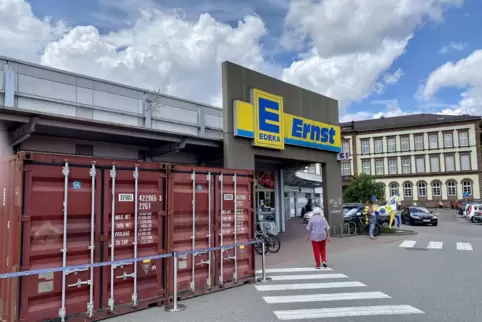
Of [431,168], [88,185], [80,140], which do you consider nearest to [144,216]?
[88,185]

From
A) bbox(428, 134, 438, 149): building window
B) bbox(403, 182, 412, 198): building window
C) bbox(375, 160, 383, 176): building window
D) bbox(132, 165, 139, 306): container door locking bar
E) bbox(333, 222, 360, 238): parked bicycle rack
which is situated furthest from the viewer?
bbox(375, 160, 383, 176): building window

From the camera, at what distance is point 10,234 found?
5941 millimetres

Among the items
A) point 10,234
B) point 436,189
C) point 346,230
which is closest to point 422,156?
point 436,189

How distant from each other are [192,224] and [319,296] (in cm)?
273

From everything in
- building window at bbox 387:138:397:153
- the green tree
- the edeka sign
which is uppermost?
building window at bbox 387:138:397:153

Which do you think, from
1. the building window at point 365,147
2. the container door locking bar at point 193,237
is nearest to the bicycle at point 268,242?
the container door locking bar at point 193,237

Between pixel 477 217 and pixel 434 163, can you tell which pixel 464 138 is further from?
pixel 477 217

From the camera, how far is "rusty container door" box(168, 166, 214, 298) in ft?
25.4

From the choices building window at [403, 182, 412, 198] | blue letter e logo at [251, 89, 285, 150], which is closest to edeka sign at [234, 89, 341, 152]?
blue letter e logo at [251, 89, 285, 150]

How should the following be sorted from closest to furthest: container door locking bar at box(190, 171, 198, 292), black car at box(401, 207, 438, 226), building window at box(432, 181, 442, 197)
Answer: container door locking bar at box(190, 171, 198, 292), black car at box(401, 207, 438, 226), building window at box(432, 181, 442, 197)

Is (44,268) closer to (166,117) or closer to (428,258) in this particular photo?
(166,117)

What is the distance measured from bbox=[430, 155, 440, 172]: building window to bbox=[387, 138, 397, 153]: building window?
6.09m

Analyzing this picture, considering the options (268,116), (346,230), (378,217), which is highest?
(268,116)

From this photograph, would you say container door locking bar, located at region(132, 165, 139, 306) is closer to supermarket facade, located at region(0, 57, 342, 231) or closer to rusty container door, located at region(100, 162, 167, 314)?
rusty container door, located at region(100, 162, 167, 314)
